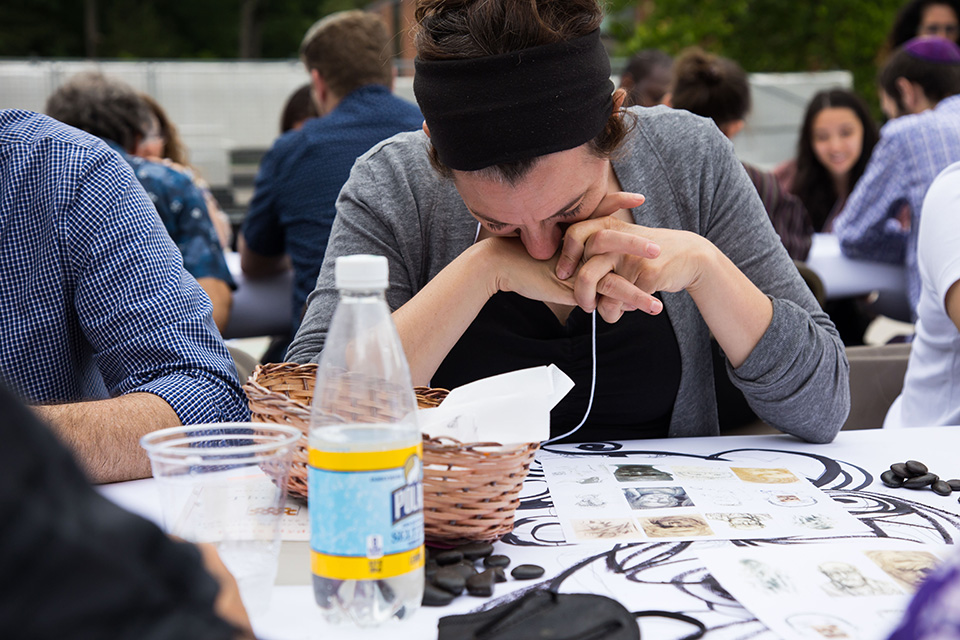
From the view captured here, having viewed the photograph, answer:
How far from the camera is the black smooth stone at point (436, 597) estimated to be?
0.89 meters

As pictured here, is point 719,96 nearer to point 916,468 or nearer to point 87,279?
point 916,468

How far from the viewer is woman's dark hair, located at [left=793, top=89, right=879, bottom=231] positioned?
16.9 feet

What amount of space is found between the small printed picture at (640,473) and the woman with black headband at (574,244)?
0.80ft

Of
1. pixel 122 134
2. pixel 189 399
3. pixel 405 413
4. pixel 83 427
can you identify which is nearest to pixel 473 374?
pixel 189 399

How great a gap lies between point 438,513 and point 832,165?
186 inches

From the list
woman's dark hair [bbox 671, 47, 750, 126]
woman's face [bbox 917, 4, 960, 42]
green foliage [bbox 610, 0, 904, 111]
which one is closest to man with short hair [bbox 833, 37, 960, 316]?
woman's dark hair [bbox 671, 47, 750, 126]

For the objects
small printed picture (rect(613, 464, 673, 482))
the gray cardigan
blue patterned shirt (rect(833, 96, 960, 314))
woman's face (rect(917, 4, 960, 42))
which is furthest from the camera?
woman's face (rect(917, 4, 960, 42))

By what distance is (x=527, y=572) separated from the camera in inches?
37.6

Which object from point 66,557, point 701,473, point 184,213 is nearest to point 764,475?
point 701,473

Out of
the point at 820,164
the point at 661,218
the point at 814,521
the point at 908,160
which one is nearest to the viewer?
the point at 814,521

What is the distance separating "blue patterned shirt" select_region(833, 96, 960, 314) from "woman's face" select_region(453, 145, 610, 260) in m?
2.77

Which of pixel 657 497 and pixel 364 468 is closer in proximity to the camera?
pixel 364 468

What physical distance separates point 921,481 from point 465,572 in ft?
2.25

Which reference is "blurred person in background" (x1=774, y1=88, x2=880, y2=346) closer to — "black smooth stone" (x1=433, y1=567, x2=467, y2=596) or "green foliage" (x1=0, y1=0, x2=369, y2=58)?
"black smooth stone" (x1=433, y1=567, x2=467, y2=596)
